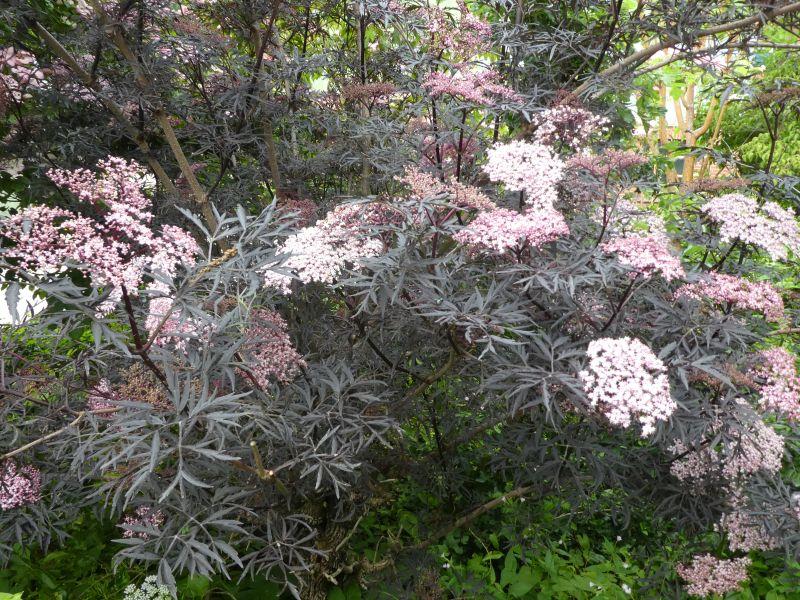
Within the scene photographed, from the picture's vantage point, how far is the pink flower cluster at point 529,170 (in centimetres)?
184

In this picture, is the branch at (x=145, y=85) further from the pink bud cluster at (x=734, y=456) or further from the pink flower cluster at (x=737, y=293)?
the pink bud cluster at (x=734, y=456)

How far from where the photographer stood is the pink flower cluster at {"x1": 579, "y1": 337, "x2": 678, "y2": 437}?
152cm

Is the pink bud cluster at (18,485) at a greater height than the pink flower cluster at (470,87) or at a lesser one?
lesser

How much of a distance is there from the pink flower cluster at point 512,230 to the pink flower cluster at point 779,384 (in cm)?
82

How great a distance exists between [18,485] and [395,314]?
1.71 meters

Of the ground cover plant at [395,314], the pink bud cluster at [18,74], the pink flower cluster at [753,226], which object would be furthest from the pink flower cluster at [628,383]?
the pink bud cluster at [18,74]

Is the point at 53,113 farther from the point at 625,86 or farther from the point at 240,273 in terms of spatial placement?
the point at 625,86

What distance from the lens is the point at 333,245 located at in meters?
1.87

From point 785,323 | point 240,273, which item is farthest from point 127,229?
point 785,323

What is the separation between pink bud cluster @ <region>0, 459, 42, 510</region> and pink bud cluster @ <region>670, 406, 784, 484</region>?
2571mm

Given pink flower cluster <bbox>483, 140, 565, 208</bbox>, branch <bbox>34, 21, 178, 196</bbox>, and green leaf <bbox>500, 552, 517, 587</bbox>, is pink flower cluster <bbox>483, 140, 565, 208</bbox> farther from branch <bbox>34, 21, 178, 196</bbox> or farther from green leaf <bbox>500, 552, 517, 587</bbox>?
green leaf <bbox>500, 552, 517, 587</bbox>

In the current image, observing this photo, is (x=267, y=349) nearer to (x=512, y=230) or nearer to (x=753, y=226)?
(x=512, y=230)

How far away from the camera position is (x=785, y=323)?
2.34 meters

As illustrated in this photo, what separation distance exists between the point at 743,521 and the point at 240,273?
2.24 meters
